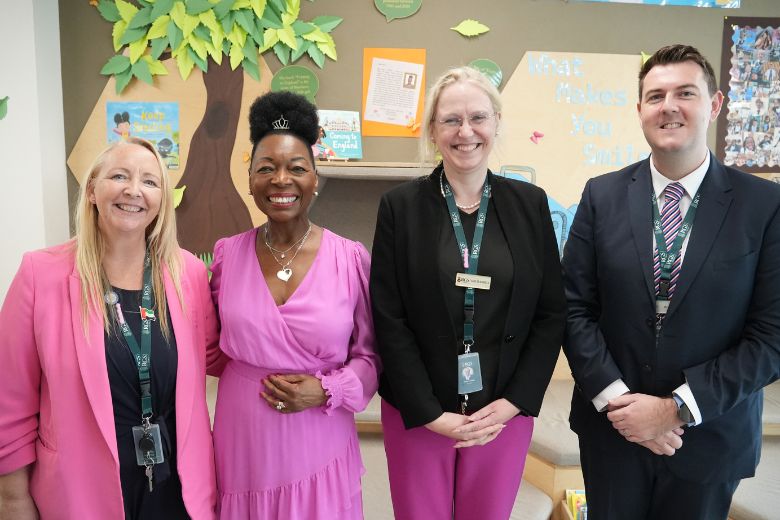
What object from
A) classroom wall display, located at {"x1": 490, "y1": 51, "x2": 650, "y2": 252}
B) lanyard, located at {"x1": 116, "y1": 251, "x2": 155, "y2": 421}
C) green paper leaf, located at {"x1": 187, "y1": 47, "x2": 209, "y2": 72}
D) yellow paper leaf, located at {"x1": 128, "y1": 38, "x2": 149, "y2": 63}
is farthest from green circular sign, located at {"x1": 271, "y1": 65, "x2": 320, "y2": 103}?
lanyard, located at {"x1": 116, "y1": 251, "x2": 155, "y2": 421}

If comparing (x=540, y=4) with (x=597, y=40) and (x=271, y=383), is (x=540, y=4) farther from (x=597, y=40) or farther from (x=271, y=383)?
(x=271, y=383)

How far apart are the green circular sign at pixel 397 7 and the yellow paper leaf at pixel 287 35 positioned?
0.52m

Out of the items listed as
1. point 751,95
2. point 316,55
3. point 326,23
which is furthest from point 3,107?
point 751,95

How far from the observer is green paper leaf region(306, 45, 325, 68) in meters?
2.89

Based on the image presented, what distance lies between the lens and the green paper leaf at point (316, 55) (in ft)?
9.48

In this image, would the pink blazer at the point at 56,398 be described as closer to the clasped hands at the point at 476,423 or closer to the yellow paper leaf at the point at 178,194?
the clasped hands at the point at 476,423

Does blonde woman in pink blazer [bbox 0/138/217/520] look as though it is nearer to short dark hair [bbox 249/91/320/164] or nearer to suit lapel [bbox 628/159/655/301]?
short dark hair [bbox 249/91/320/164]

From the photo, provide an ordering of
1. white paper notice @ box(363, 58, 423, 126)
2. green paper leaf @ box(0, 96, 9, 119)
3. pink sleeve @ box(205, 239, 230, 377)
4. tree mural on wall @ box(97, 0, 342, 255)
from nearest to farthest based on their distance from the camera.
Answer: pink sleeve @ box(205, 239, 230, 377)
green paper leaf @ box(0, 96, 9, 119)
tree mural on wall @ box(97, 0, 342, 255)
white paper notice @ box(363, 58, 423, 126)

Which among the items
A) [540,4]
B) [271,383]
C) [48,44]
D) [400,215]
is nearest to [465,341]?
[400,215]

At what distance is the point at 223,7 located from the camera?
2787 millimetres

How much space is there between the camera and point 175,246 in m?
1.46

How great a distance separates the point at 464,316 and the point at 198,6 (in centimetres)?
247

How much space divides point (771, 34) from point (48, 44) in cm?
426

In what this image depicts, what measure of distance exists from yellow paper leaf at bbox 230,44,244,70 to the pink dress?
6.08 feet
